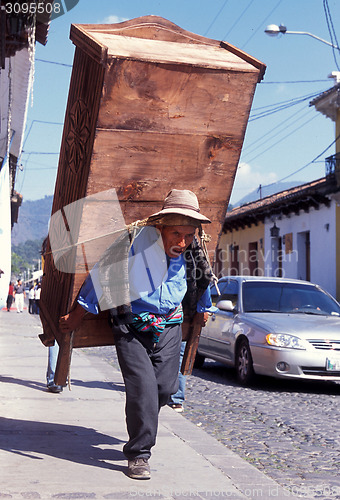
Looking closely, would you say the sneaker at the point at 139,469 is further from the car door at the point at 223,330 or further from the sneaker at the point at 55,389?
the car door at the point at 223,330

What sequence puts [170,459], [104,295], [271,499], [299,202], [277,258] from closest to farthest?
[271,499] → [104,295] → [170,459] → [299,202] → [277,258]

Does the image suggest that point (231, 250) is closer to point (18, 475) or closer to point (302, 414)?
point (302, 414)

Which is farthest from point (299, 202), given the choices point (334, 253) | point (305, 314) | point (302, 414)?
point (302, 414)

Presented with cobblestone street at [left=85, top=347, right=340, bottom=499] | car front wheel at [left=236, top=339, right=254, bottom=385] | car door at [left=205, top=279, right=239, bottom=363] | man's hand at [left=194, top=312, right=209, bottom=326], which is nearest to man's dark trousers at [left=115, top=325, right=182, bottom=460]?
man's hand at [left=194, top=312, right=209, bottom=326]

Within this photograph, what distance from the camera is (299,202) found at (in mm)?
29344

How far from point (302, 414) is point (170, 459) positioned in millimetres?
3001

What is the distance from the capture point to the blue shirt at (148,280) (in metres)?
4.90

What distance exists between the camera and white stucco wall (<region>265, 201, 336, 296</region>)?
2734cm

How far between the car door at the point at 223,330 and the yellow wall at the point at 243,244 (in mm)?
23332

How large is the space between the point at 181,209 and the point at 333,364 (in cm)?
532

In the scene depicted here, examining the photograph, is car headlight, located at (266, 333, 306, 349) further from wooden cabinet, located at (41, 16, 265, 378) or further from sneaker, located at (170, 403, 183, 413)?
wooden cabinet, located at (41, 16, 265, 378)

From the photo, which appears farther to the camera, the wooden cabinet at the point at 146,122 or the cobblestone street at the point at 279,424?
the cobblestone street at the point at 279,424

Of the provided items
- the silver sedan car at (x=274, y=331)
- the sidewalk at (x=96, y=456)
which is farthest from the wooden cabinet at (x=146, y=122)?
the silver sedan car at (x=274, y=331)

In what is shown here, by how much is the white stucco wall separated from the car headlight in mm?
17906
